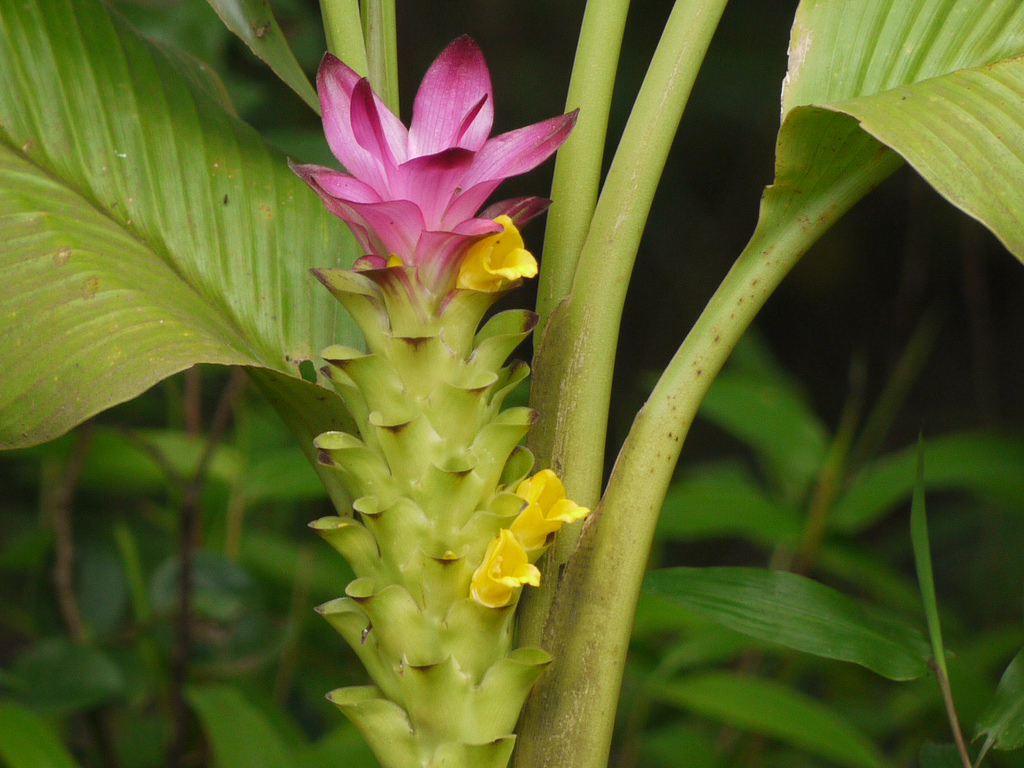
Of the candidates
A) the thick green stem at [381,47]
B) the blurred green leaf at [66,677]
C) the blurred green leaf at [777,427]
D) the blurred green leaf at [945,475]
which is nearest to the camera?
the thick green stem at [381,47]

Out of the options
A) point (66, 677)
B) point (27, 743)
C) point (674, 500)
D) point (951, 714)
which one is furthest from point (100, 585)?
point (951, 714)

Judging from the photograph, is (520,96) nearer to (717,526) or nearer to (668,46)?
(717,526)

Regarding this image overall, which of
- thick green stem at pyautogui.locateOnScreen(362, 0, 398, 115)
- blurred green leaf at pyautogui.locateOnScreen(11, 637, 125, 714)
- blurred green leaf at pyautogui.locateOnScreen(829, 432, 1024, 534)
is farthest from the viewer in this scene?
blurred green leaf at pyautogui.locateOnScreen(829, 432, 1024, 534)

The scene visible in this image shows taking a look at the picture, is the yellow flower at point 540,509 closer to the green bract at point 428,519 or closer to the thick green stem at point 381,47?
the green bract at point 428,519

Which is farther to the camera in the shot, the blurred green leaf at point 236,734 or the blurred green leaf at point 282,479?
the blurred green leaf at point 282,479

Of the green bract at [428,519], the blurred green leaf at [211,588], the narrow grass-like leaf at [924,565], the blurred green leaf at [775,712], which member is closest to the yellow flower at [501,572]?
the green bract at [428,519]

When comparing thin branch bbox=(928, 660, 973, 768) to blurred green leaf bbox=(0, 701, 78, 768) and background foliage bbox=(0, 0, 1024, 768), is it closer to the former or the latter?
background foliage bbox=(0, 0, 1024, 768)

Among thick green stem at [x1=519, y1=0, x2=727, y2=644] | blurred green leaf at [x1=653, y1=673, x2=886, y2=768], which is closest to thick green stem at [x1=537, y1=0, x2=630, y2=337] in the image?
thick green stem at [x1=519, y1=0, x2=727, y2=644]

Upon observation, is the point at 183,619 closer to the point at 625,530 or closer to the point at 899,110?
the point at 625,530
